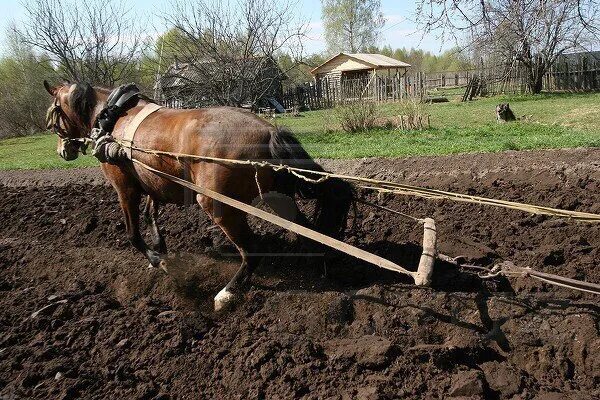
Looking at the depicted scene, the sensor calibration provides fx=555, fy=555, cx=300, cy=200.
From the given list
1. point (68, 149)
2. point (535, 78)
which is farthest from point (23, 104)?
point (68, 149)

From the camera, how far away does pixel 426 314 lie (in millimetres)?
3600

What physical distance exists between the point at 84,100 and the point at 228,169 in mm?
2051

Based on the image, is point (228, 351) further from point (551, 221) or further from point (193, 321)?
point (551, 221)

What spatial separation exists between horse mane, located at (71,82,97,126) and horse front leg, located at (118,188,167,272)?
87 centimetres

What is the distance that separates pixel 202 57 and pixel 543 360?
451 inches

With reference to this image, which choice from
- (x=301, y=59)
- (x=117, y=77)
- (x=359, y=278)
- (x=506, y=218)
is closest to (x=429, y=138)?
(x=301, y=59)

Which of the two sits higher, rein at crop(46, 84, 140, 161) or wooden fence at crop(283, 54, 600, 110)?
wooden fence at crop(283, 54, 600, 110)

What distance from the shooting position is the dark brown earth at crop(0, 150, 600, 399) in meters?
3.08

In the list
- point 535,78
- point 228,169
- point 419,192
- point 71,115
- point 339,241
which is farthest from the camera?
point 535,78

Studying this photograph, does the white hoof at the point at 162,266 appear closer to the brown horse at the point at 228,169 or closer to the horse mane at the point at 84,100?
the brown horse at the point at 228,169

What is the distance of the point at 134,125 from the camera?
4832 millimetres

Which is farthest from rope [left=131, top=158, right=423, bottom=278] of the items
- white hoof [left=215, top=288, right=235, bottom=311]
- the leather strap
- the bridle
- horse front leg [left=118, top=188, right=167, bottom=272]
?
the bridle

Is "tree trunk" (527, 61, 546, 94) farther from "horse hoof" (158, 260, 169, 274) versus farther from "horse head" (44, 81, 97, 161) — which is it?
"horse hoof" (158, 260, 169, 274)

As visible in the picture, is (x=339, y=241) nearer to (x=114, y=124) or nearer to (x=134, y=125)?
A: (x=134, y=125)
